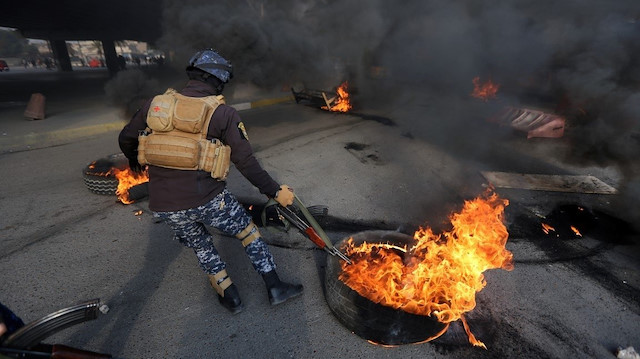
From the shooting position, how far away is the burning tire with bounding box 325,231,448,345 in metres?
2.15

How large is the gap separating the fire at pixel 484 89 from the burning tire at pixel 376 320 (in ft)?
32.5

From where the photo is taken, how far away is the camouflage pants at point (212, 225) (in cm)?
242

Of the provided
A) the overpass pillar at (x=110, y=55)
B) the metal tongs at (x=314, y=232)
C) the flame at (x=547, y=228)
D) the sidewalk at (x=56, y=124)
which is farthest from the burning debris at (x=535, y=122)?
the overpass pillar at (x=110, y=55)

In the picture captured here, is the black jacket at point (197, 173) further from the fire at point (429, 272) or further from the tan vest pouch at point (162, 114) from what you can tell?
the fire at point (429, 272)

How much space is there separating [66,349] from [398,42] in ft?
38.2

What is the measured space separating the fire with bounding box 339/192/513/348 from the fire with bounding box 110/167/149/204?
11.3 feet

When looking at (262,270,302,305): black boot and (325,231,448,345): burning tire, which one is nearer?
(325,231,448,345): burning tire

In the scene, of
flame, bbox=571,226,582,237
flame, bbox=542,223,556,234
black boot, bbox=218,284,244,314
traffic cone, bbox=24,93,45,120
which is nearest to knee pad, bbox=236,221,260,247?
black boot, bbox=218,284,244,314

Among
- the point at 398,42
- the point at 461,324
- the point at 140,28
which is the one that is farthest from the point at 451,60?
the point at 140,28

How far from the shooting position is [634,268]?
335 centimetres

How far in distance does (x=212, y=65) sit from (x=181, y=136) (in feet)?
1.94

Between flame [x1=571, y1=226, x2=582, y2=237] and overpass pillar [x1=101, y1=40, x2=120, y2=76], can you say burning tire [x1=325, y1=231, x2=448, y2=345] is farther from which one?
overpass pillar [x1=101, y1=40, x2=120, y2=76]

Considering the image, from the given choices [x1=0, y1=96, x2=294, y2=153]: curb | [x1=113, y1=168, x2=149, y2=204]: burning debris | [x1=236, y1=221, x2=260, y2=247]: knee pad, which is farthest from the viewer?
[x1=0, y1=96, x2=294, y2=153]: curb

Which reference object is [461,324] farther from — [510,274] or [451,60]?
[451,60]
